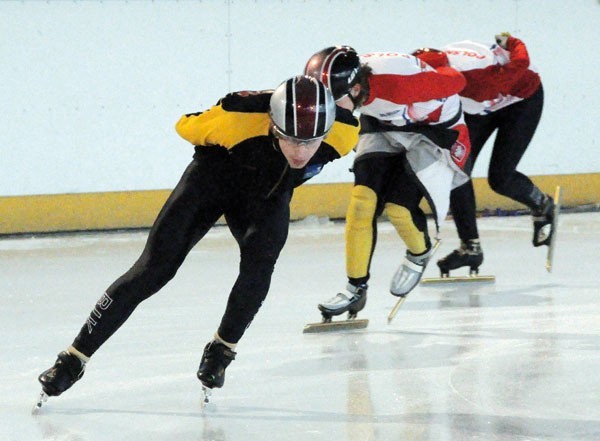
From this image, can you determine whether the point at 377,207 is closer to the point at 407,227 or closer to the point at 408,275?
the point at 407,227

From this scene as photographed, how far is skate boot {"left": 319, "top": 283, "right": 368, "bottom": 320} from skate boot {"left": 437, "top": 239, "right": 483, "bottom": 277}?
122 cm

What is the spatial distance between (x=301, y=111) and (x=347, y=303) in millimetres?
1737

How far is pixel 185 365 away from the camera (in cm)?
383

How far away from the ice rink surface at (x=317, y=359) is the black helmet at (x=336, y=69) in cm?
102

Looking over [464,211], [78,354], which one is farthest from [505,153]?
[78,354]

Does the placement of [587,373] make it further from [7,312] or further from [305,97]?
[7,312]

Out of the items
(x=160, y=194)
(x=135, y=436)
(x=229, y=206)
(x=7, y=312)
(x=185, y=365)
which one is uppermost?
(x=229, y=206)

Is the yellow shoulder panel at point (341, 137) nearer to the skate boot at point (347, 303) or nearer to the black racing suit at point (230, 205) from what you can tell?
the black racing suit at point (230, 205)

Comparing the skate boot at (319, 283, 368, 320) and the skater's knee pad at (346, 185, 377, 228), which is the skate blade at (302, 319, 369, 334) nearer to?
the skate boot at (319, 283, 368, 320)

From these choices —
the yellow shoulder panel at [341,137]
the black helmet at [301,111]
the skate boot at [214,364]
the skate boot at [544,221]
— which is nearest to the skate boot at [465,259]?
the skate boot at [544,221]

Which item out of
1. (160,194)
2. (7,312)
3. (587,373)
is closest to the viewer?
(587,373)

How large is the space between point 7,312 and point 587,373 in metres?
2.68

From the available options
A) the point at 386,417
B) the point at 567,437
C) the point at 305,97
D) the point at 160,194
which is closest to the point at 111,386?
the point at 386,417

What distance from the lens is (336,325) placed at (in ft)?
14.9
